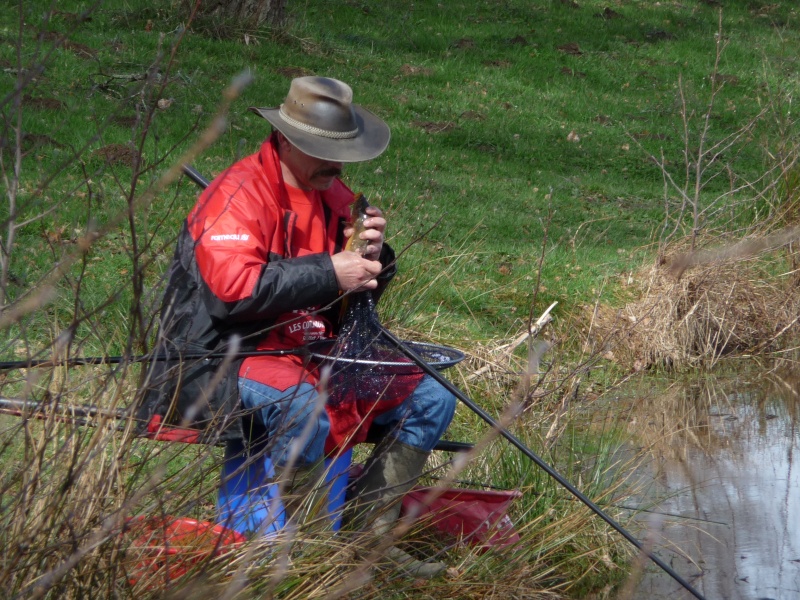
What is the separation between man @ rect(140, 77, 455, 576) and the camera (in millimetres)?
3133

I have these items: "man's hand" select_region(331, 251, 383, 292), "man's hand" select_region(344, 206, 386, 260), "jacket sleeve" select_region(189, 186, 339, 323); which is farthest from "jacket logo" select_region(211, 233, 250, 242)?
"man's hand" select_region(344, 206, 386, 260)

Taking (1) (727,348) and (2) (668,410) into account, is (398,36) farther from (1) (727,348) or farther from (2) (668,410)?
(2) (668,410)

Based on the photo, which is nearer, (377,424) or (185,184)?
(377,424)

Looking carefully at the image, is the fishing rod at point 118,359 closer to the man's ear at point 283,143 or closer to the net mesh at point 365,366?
the net mesh at point 365,366

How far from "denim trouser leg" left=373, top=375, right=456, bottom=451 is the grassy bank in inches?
12.7

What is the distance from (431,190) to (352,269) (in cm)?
619

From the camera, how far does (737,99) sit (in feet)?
48.0

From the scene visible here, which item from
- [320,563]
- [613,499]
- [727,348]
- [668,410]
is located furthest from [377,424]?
[727,348]

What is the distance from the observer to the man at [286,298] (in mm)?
3133

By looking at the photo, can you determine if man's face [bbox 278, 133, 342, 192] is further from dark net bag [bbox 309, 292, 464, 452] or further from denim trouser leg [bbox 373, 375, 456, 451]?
denim trouser leg [bbox 373, 375, 456, 451]

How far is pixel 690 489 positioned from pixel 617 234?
452 cm

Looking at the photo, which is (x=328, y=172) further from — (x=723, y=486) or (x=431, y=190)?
(x=431, y=190)

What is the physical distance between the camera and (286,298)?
Answer: 320 centimetres

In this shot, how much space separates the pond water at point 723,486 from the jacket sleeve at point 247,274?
1.27 metres
